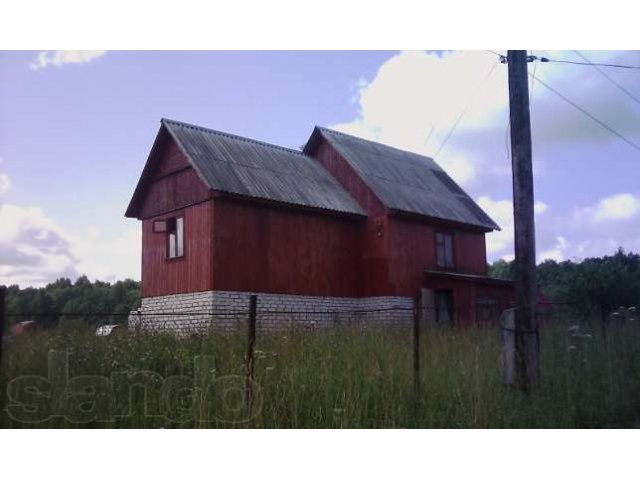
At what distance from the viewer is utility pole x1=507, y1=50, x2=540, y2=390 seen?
922cm

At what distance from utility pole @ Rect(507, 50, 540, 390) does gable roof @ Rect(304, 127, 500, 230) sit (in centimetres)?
1194

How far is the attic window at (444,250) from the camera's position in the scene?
24.3 metres

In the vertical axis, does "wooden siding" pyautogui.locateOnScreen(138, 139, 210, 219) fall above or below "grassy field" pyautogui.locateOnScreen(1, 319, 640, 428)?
above

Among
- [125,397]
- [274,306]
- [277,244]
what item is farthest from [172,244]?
[125,397]

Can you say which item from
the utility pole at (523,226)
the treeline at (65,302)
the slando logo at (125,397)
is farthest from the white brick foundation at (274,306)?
A: the slando logo at (125,397)

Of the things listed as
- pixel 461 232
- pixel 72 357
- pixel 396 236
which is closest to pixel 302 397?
pixel 72 357

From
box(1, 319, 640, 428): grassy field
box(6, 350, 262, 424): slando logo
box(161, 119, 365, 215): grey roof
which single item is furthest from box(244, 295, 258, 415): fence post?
box(161, 119, 365, 215): grey roof

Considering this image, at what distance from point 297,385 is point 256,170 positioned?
13.2 meters

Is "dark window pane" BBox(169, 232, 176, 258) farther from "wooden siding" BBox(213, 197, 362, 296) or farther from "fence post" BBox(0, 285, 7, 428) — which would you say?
"fence post" BBox(0, 285, 7, 428)

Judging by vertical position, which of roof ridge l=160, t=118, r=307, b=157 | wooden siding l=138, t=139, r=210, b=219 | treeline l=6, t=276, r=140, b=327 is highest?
roof ridge l=160, t=118, r=307, b=157

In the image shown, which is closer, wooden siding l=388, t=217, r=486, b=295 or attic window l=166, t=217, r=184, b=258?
attic window l=166, t=217, r=184, b=258

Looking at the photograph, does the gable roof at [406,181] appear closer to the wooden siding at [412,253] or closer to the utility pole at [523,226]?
the wooden siding at [412,253]

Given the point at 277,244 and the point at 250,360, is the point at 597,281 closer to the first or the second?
the point at 277,244

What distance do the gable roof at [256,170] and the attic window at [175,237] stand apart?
1955 millimetres
